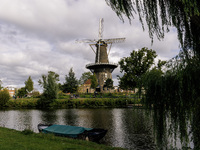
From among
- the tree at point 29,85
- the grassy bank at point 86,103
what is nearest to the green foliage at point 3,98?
the grassy bank at point 86,103

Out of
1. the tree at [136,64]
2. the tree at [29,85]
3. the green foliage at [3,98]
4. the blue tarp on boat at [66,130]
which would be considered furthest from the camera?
the tree at [29,85]

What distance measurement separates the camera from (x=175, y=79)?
509 centimetres

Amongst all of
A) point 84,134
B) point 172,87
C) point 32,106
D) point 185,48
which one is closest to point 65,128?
point 84,134

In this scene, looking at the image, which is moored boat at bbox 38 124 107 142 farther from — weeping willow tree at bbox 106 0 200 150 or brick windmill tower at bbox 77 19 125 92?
brick windmill tower at bbox 77 19 125 92

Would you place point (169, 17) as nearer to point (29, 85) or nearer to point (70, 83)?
point (70, 83)

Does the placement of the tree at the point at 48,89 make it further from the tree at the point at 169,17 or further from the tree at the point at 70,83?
the tree at the point at 169,17

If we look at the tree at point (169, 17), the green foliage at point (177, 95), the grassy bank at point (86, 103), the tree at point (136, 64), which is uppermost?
the tree at point (136, 64)

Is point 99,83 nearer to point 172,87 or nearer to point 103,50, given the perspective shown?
point 103,50

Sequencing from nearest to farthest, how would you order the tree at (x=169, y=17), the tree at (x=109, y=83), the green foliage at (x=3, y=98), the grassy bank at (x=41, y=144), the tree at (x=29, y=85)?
the tree at (x=169, y=17) → the grassy bank at (x=41, y=144) → the green foliage at (x=3, y=98) → the tree at (x=109, y=83) → the tree at (x=29, y=85)

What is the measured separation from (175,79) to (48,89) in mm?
42441

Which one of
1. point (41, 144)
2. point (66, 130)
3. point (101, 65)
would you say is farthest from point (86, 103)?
point (41, 144)

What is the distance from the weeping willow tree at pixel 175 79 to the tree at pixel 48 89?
40511 millimetres

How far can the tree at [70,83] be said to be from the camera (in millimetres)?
55094

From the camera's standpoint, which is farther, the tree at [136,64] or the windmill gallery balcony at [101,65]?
the windmill gallery balcony at [101,65]
